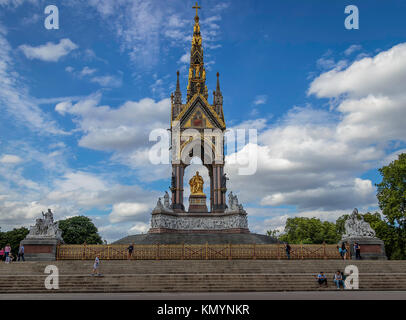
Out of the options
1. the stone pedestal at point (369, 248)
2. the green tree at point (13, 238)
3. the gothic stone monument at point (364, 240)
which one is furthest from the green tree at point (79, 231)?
the stone pedestal at point (369, 248)

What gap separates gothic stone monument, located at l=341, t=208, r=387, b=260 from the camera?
24500mm

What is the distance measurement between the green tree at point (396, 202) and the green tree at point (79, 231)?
135ft

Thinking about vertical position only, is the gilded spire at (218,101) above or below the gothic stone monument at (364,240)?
above

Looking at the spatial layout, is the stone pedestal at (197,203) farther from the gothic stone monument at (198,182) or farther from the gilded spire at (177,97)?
the gilded spire at (177,97)

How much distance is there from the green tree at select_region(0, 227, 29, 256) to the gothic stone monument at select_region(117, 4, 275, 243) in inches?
1203

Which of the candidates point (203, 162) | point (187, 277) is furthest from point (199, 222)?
point (187, 277)

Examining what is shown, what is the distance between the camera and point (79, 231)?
55.9 metres

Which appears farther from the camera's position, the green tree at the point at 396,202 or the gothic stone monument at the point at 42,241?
Result: the green tree at the point at 396,202

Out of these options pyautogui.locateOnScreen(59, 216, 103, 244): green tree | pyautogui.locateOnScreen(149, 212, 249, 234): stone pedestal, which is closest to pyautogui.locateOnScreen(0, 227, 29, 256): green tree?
pyautogui.locateOnScreen(59, 216, 103, 244): green tree

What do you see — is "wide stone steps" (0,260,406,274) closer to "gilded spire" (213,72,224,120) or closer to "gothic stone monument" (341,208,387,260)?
"gothic stone monument" (341,208,387,260)

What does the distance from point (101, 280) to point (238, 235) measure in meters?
17.1

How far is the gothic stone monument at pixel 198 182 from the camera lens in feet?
106

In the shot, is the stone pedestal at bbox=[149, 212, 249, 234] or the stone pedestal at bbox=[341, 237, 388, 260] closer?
the stone pedestal at bbox=[341, 237, 388, 260]

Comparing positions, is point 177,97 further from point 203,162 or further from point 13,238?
point 13,238
